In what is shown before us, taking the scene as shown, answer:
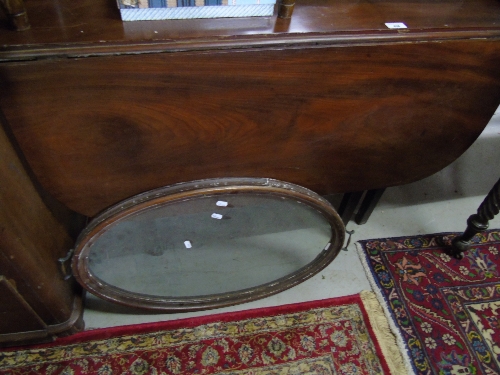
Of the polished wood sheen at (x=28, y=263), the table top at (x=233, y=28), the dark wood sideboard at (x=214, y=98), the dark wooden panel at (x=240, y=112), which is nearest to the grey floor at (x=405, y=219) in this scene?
the polished wood sheen at (x=28, y=263)

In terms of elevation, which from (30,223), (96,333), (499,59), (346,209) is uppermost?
(499,59)

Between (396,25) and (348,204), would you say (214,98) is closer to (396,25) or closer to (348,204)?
(396,25)

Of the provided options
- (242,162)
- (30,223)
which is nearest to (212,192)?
(242,162)

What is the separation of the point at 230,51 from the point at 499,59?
52 centimetres

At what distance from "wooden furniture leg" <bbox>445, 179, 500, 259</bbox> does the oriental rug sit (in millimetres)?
340

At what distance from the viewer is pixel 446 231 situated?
1.35 meters

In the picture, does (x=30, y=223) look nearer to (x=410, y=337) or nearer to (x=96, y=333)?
(x=96, y=333)

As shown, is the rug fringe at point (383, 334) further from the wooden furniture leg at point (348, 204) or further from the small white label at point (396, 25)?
the small white label at point (396, 25)

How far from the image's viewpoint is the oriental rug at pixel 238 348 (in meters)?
1.02

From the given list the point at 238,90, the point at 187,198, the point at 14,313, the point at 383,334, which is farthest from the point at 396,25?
the point at 14,313

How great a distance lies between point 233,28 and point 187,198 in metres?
0.33

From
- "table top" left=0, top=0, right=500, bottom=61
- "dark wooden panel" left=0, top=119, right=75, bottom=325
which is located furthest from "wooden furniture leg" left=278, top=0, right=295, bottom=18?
"dark wooden panel" left=0, top=119, right=75, bottom=325

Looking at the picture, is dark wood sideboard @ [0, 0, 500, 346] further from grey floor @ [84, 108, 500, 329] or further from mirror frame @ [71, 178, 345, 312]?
grey floor @ [84, 108, 500, 329]

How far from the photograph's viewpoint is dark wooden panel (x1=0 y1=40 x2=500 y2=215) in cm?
66
